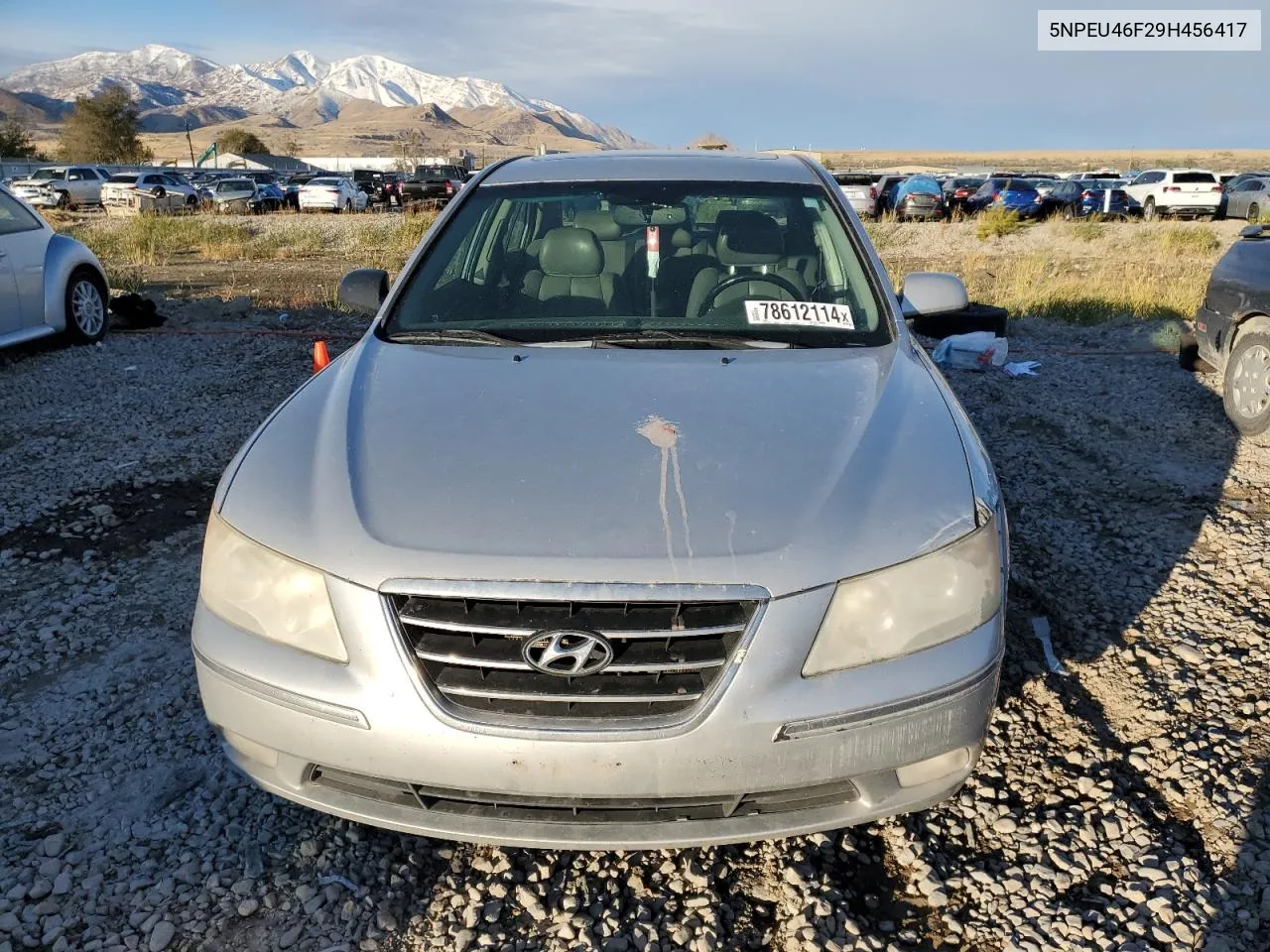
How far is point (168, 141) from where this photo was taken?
440 ft

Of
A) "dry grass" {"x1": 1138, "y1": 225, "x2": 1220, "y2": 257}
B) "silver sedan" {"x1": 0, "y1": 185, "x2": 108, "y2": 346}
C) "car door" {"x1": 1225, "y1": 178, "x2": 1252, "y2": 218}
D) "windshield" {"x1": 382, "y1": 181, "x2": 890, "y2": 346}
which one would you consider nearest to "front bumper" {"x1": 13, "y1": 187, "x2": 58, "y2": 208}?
"silver sedan" {"x1": 0, "y1": 185, "x2": 108, "y2": 346}

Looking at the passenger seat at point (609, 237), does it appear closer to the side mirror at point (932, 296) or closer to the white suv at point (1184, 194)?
the side mirror at point (932, 296)

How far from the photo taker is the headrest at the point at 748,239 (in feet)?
11.1

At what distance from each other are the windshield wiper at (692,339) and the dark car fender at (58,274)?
670 centimetres

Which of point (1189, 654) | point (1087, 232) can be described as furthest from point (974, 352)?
point (1087, 232)

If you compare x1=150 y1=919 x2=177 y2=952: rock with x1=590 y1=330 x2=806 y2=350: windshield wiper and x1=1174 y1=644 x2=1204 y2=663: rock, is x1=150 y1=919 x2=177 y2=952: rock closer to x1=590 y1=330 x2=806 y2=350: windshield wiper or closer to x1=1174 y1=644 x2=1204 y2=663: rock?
x1=590 y1=330 x2=806 y2=350: windshield wiper

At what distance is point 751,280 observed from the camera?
3.21 m

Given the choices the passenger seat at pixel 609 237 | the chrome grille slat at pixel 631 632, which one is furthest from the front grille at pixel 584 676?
the passenger seat at pixel 609 237

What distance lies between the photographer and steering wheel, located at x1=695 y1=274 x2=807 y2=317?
3157 mm

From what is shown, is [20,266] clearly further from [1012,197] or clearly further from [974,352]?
[1012,197]

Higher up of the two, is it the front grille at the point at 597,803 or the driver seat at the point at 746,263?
the driver seat at the point at 746,263

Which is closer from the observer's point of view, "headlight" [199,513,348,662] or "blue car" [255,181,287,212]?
"headlight" [199,513,348,662]

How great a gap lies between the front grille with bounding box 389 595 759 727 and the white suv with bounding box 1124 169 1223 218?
3301 cm

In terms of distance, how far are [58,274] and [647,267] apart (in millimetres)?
6658
